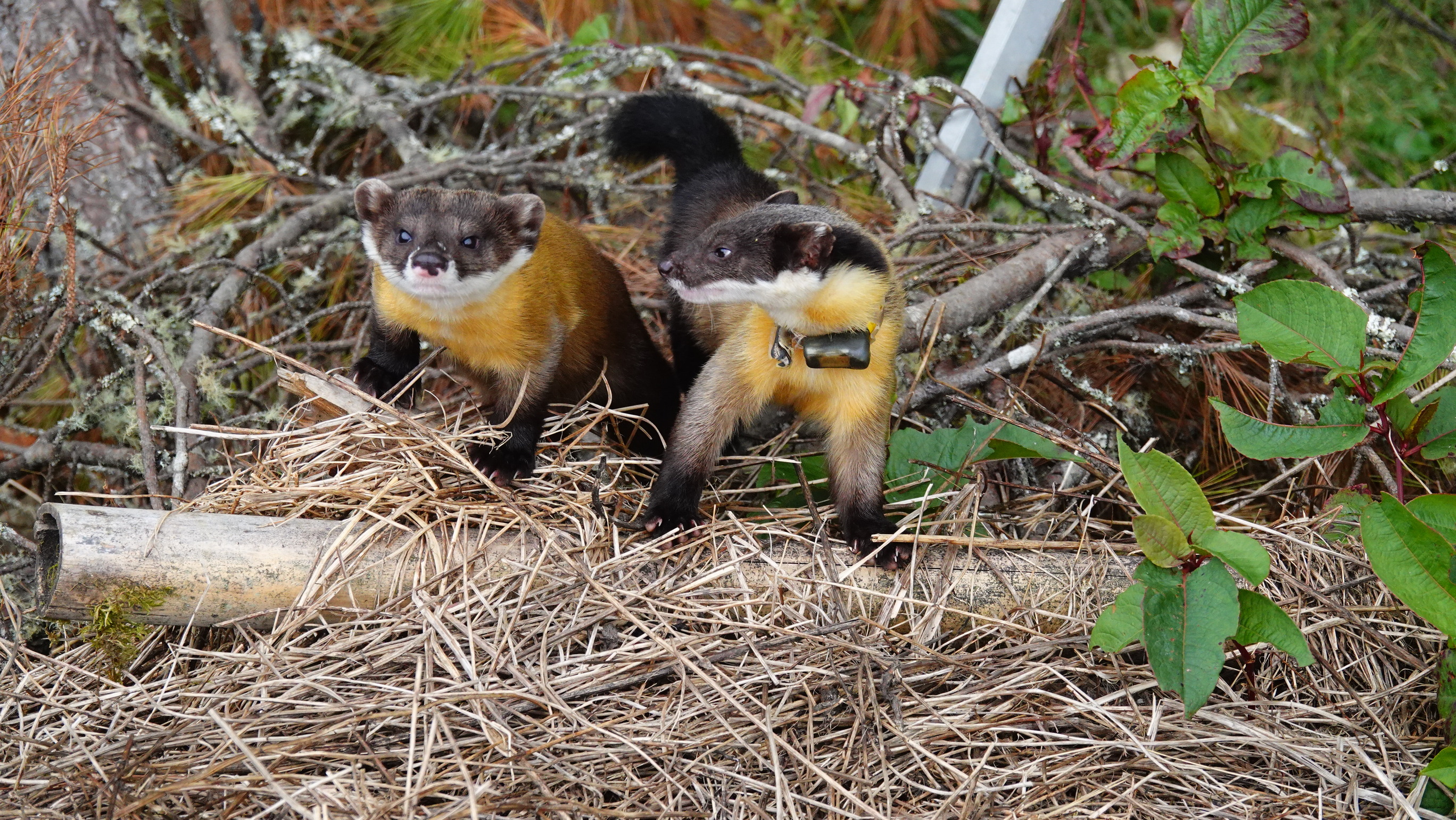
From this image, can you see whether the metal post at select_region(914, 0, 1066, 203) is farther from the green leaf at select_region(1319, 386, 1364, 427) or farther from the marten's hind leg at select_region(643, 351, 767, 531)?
the green leaf at select_region(1319, 386, 1364, 427)

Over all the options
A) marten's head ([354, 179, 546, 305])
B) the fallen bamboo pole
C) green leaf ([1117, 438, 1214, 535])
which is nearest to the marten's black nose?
marten's head ([354, 179, 546, 305])

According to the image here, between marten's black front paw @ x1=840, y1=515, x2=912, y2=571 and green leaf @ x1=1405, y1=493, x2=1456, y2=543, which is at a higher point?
green leaf @ x1=1405, y1=493, x2=1456, y2=543

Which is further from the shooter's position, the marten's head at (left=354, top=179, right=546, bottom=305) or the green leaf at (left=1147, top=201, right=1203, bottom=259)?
the green leaf at (left=1147, top=201, right=1203, bottom=259)

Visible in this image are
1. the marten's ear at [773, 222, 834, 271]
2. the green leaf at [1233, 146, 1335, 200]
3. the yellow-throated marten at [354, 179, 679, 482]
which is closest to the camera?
the marten's ear at [773, 222, 834, 271]

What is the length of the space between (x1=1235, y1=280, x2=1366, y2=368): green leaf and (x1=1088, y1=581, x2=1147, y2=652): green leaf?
742mm

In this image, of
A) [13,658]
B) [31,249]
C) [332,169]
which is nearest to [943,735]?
[13,658]

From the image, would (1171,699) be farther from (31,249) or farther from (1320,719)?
(31,249)

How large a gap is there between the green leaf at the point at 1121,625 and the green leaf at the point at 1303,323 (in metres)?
0.74

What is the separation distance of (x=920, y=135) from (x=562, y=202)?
1.74 m

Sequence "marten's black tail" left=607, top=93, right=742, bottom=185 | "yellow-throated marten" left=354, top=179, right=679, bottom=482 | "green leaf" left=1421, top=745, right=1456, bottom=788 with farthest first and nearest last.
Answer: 1. "marten's black tail" left=607, top=93, right=742, bottom=185
2. "yellow-throated marten" left=354, top=179, right=679, bottom=482
3. "green leaf" left=1421, top=745, right=1456, bottom=788

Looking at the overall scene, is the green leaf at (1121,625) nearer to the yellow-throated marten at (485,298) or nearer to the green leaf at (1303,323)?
the green leaf at (1303,323)

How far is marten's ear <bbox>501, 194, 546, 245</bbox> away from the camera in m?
3.25

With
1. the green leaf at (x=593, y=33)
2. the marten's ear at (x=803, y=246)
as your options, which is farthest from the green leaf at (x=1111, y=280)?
the green leaf at (x=593, y=33)

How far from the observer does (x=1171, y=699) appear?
2527mm
